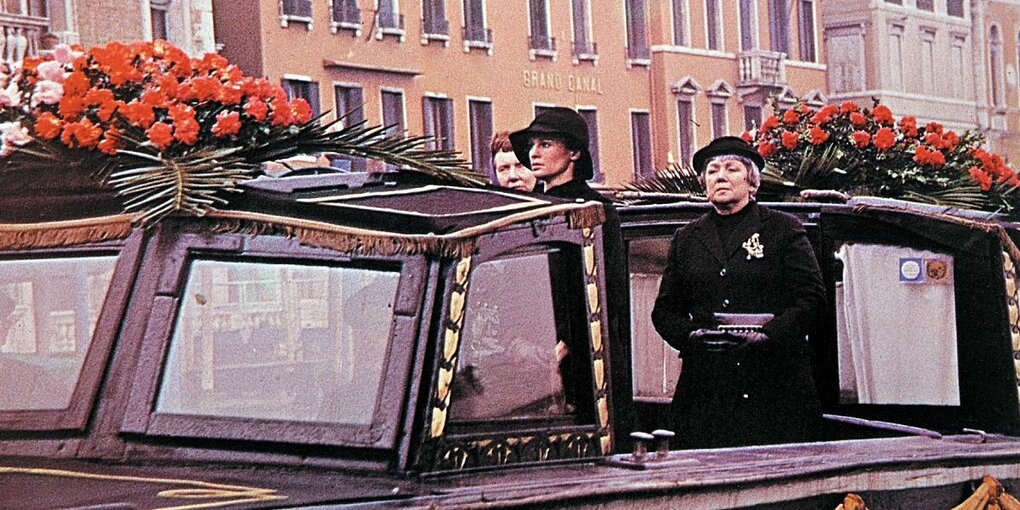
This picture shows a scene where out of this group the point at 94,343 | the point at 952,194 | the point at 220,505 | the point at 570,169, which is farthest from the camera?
the point at 952,194

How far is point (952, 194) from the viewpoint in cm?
750

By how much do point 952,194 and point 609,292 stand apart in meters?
2.80

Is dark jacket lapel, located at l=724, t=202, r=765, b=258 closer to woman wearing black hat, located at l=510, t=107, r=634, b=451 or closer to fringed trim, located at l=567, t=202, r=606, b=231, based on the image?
woman wearing black hat, located at l=510, t=107, r=634, b=451

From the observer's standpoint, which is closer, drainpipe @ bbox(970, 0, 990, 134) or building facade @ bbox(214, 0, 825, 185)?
building facade @ bbox(214, 0, 825, 185)

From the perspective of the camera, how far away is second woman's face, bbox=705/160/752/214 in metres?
5.79

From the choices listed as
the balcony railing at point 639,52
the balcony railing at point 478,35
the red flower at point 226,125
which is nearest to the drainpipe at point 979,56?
the balcony railing at point 639,52

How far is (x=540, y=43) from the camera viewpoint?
12.2 meters

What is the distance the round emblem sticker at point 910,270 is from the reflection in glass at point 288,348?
2.10 meters

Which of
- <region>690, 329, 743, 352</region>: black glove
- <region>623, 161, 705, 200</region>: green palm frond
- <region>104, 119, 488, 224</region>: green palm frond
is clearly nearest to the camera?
<region>104, 119, 488, 224</region>: green palm frond

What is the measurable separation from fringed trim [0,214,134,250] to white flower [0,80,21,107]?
287 mm

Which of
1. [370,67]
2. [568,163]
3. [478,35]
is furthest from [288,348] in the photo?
[478,35]

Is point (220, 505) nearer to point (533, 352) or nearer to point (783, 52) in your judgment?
point (533, 352)

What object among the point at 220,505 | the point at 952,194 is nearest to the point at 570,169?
the point at 220,505

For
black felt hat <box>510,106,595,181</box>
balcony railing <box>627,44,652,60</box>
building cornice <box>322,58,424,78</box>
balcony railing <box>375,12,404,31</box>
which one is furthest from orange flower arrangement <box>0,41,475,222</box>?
balcony railing <box>627,44,652,60</box>
